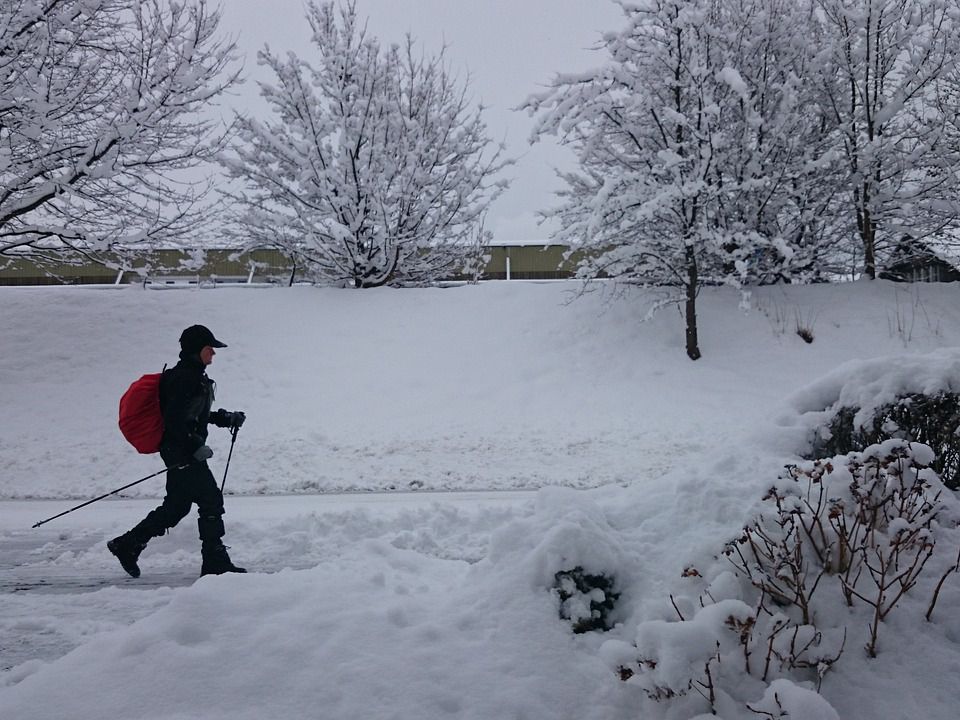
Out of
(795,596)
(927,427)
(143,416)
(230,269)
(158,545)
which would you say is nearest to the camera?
(795,596)

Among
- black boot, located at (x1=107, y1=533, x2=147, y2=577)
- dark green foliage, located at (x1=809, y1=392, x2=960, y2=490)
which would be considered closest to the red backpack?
black boot, located at (x1=107, y1=533, x2=147, y2=577)

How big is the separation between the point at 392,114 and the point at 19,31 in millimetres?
7233

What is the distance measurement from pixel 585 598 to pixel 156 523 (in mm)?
3499

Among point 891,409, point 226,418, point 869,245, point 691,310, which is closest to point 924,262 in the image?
point 869,245

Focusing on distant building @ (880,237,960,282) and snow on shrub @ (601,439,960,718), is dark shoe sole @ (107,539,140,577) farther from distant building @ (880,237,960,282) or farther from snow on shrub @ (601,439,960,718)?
distant building @ (880,237,960,282)

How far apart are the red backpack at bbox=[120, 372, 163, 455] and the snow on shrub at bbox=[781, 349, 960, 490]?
4.65m

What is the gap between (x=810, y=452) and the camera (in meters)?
4.48

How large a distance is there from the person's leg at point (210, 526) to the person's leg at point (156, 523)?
0.10 m

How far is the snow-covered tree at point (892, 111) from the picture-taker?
542 inches

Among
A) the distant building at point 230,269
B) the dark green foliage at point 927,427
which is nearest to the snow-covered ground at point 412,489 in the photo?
the dark green foliage at point 927,427

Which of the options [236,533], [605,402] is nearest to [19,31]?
[236,533]

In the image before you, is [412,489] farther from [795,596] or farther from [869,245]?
[869,245]

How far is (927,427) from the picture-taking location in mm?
3896

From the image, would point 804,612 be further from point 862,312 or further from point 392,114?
point 392,114
